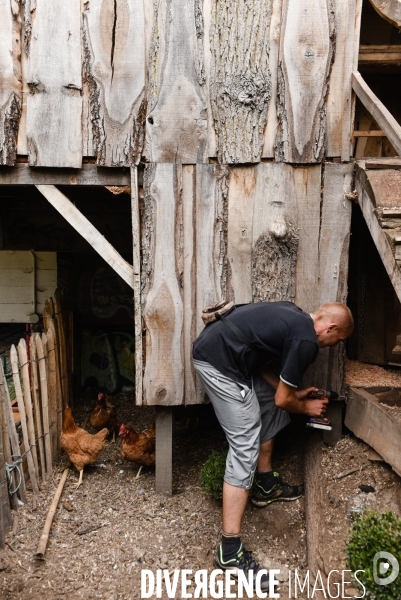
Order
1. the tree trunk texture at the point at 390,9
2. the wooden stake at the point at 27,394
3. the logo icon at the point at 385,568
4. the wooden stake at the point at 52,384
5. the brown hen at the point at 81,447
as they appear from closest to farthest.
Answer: the logo icon at the point at 385,568
the tree trunk texture at the point at 390,9
the wooden stake at the point at 27,394
the brown hen at the point at 81,447
the wooden stake at the point at 52,384

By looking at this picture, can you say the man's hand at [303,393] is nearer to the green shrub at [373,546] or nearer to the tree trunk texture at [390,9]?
the green shrub at [373,546]

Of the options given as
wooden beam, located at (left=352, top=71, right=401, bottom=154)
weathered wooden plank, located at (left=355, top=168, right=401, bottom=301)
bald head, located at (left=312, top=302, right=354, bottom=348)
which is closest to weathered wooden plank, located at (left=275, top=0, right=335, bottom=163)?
wooden beam, located at (left=352, top=71, right=401, bottom=154)

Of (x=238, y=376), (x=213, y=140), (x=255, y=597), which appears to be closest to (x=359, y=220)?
(x=213, y=140)

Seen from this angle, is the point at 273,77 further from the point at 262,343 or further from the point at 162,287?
the point at 262,343

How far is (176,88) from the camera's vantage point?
394cm

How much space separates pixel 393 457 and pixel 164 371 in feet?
6.19

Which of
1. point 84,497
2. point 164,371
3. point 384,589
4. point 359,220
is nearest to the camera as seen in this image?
point 384,589

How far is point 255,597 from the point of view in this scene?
3.30 m

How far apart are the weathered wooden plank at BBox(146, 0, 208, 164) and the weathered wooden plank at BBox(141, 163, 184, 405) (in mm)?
175

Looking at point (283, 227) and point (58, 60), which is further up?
point (58, 60)

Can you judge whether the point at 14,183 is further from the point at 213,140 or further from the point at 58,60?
the point at 213,140

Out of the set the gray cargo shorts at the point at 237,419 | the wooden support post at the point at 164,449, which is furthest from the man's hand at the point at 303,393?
the wooden support post at the point at 164,449

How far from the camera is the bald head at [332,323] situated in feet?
11.4

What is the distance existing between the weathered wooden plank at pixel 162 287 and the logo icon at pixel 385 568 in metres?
2.14
